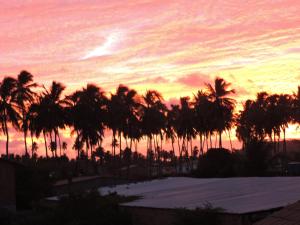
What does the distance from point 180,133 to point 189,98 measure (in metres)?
6.02

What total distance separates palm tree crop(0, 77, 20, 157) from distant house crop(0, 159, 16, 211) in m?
23.0

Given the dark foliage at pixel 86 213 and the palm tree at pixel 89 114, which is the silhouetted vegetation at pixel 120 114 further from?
the dark foliage at pixel 86 213

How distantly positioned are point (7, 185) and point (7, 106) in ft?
83.9

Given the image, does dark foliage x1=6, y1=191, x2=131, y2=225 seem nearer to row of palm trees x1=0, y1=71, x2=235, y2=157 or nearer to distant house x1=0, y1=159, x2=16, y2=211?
distant house x1=0, y1=159, x2=16, y2=211

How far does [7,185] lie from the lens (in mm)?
45656

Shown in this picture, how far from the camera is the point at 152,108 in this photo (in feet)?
300

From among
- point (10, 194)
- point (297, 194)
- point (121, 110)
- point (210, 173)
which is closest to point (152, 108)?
point (121, 110)

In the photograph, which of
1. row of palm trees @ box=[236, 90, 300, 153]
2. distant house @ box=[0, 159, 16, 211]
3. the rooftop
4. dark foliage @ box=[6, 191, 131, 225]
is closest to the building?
the rooftop

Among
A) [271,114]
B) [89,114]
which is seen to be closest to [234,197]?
[89,114]

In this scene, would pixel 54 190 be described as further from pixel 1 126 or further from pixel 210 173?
pixel 210 173

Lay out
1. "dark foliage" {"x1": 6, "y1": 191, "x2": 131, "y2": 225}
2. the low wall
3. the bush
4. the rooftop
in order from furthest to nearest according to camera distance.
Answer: "dark foliage" {"x1": 6, "y1": 191, "x2": 131, "y2": 225}
the rooftop
the bush
the low wall

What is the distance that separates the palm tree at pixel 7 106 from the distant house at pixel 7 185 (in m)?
23.0

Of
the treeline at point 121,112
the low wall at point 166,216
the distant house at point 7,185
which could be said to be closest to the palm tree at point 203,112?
the treeline at point 121,112

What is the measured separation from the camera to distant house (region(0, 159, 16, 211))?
45375 millimetres
